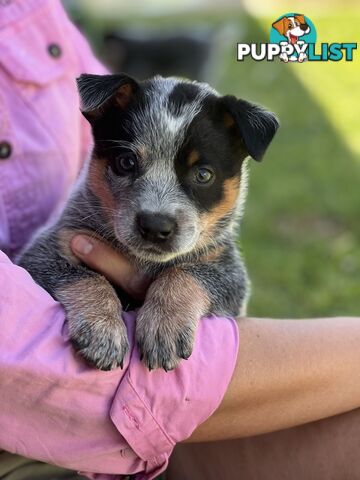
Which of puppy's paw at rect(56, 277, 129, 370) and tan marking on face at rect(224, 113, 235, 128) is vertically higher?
tan marking on face at rect(224, 113, 235, 128)

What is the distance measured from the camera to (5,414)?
239cm

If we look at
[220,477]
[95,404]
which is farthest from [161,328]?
[220,477]

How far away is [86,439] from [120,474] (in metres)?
0.24

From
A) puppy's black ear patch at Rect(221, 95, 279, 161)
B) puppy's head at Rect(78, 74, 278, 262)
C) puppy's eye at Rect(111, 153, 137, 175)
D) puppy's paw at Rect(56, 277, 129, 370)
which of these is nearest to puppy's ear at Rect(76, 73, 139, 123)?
puppy's head at Rect(78, 74, 278, 262)

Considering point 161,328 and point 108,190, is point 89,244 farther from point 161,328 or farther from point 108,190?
point 161,328

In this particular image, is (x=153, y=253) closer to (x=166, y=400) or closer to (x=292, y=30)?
(x=166, y=400)

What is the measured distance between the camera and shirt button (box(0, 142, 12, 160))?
10.1 ft

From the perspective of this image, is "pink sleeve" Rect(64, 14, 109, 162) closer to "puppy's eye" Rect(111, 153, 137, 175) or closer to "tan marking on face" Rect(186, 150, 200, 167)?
"puppy's eye" Rect(111, 153, 137, 175)

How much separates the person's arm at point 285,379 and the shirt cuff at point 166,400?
0.10 m

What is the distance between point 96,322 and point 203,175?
85cm

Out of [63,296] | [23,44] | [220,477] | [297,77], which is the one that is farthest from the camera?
[297,77]

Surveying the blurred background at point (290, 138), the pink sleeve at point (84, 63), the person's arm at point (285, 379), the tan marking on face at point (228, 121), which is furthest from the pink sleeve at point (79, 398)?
the blurred background at point (290, 138)

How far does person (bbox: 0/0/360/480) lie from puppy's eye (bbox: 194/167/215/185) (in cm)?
49

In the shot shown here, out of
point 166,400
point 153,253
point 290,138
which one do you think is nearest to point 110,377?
point 166,400
